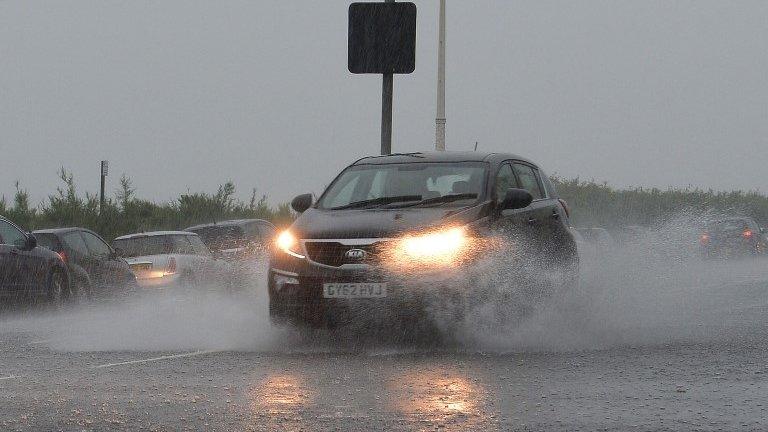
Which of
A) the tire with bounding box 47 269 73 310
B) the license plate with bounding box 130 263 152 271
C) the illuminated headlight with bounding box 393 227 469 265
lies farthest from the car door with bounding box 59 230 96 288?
the illuminated headlight with bounding box 393 227 469 265

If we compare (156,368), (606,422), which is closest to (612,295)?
(156,368)

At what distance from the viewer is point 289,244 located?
11.7m

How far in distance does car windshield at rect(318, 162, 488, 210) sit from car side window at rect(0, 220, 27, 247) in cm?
726

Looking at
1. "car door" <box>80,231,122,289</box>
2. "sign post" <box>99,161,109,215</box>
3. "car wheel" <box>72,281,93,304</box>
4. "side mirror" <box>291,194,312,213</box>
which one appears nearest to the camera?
"side mirror" <box>291,194,312,213</box>

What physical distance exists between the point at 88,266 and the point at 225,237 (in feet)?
18.0

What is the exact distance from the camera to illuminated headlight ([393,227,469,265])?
11.1 metres

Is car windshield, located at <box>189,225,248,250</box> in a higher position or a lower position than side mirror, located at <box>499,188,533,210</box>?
lower

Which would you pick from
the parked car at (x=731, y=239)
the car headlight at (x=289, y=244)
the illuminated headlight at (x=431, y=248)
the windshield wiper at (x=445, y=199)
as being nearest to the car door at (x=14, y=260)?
the car headlight at (x=289, y=244)

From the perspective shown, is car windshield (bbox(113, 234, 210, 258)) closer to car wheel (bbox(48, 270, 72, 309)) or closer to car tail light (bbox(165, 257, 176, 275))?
car tail light (bbox(165, 257, 176, 275))

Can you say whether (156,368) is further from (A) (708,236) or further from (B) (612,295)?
(A) (708,236)

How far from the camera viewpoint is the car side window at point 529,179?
45.1 feet

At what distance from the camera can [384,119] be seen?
2206 centimetres

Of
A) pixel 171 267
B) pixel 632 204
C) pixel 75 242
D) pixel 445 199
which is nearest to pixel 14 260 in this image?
pixel 75 242

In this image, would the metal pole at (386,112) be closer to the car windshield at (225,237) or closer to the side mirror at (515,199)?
the car windshield at (225,237)
